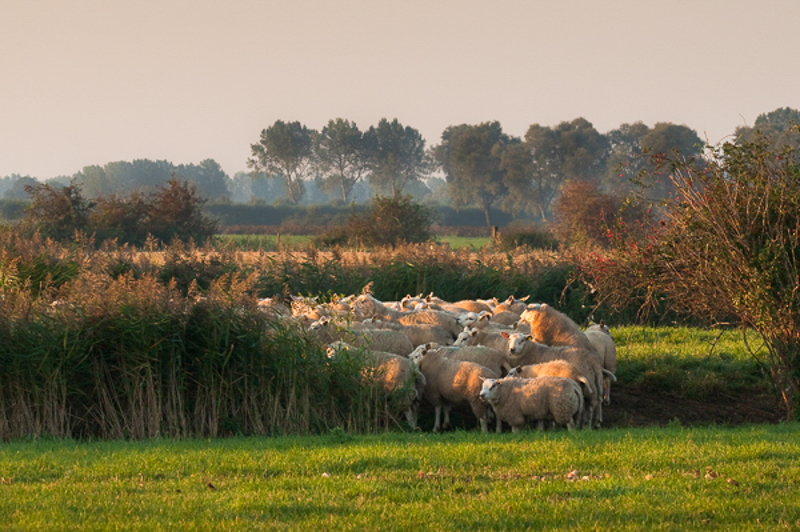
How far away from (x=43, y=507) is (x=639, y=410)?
28.2 ft

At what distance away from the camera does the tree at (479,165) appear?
9706 cm

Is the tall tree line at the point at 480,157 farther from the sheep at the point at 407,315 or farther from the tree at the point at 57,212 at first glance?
the sheep at the point at 407,315

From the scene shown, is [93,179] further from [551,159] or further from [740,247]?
[740,247]

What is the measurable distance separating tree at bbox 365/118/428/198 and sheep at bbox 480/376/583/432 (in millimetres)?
96609

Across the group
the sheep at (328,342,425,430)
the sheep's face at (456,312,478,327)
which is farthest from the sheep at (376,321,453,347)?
the sheep at (328,342,425,430)

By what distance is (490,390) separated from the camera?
1057 cm

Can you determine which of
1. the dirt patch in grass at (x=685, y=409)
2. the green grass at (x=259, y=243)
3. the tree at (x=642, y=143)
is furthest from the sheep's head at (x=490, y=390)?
the tree at (x=642, y=143)

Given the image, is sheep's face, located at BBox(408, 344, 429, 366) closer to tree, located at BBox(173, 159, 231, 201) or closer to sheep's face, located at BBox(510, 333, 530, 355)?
sheep's face, located at BBox(510, 333, 530, 355)

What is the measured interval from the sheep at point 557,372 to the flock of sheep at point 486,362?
13mm

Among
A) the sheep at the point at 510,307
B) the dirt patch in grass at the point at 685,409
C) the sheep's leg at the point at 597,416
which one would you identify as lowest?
the dirt patch in grass at the point at 685,409

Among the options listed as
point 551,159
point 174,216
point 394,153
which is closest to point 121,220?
point 174,216

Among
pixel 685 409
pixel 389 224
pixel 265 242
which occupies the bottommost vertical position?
pixel 685 409

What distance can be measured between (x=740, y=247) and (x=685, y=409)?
8.84 ft

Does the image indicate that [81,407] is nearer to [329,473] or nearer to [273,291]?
[329,473]
